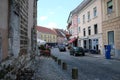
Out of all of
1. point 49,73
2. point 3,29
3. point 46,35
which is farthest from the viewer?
point 46,35

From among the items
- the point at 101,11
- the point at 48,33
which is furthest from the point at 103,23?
the point at 48,33

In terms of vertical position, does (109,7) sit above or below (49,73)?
above

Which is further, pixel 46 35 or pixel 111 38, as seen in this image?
pixel 46 35

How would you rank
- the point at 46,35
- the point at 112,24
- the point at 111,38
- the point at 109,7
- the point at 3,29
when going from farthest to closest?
the point at 46,35 → the point at 109,7 → the point at 111,38 → the point at 112,24 → the point at 3,29

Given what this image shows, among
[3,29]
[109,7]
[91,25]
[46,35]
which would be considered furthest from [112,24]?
[46,35]

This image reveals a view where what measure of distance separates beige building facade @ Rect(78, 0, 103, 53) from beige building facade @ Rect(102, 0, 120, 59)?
187cm

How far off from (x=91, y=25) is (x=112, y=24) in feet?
31.1

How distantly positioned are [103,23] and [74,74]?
22970 mm

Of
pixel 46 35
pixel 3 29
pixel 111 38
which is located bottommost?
pixel 3 29

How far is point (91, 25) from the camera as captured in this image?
36.9 m

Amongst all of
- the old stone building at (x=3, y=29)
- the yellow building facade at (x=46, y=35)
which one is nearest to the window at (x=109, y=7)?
the old stone building at (x=3, y=29)

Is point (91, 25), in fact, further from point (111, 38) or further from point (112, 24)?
point (112, 24)

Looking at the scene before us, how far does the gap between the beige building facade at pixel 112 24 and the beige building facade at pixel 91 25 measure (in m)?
1.87

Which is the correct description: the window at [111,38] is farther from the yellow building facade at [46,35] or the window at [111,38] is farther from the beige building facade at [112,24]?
the yellow building facade at [46,35]
